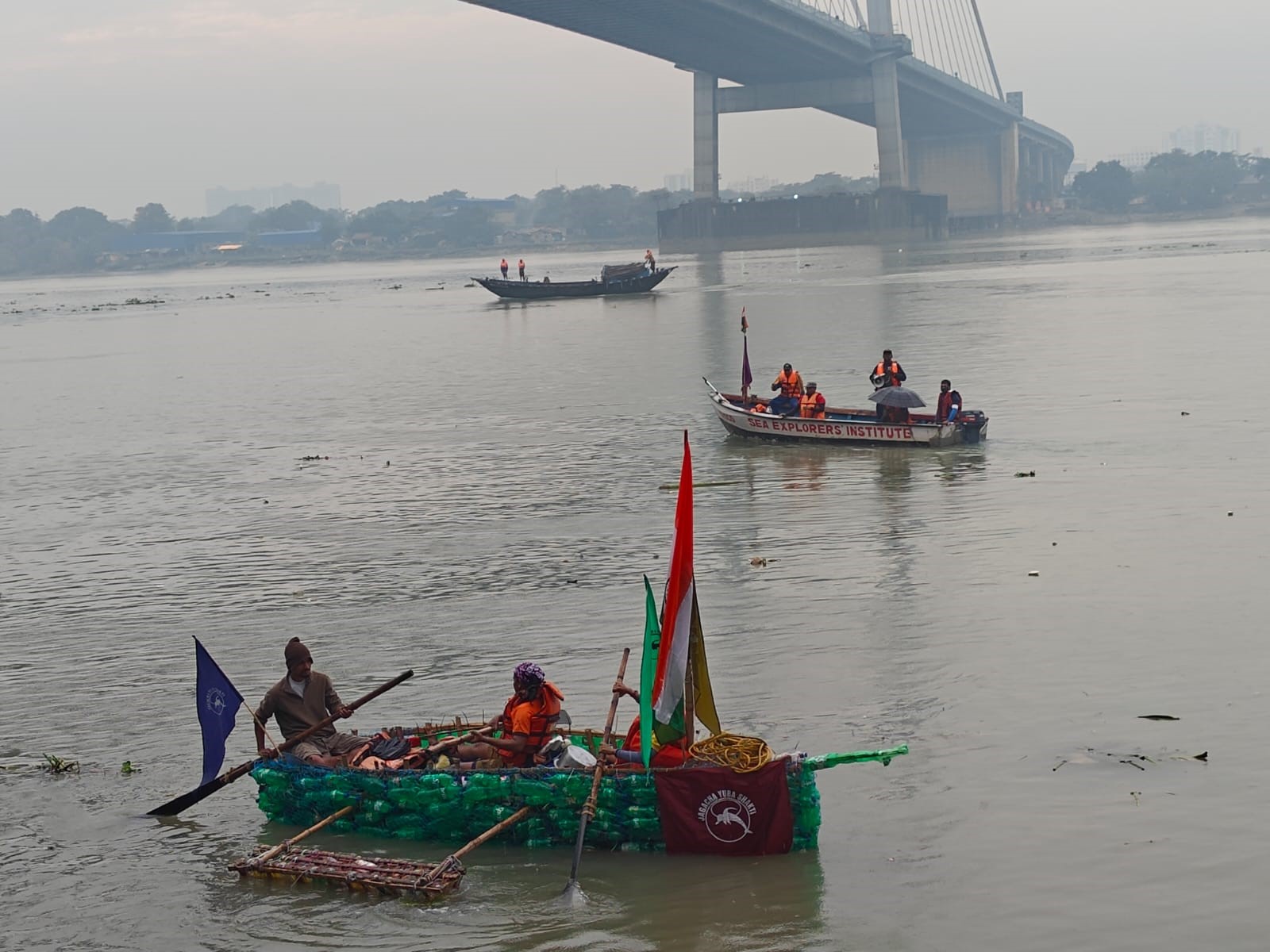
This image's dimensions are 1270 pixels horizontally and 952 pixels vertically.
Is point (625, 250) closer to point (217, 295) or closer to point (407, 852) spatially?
point (217, 295)

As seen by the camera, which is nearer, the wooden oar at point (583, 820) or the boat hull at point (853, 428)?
the wooden oar at point (583, 820)

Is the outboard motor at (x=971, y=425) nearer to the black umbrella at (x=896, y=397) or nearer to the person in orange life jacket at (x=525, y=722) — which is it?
the black umbrella at (x=896, y=397)

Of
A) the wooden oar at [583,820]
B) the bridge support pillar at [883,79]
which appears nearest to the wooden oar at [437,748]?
the wooden oar at [583,820]

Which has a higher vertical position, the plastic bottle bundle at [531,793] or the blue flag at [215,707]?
the blue flag at [215,707]

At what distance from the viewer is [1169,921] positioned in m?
8.30

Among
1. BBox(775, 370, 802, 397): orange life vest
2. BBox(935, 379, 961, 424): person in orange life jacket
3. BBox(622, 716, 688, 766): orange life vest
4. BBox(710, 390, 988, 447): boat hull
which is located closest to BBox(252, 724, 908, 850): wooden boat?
BBox(622, 716, 688, 766): orange life vest

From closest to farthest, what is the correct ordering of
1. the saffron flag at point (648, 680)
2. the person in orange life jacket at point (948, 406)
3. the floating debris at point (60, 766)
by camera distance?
the saffron flag at point (648, 680), the floating debris at point (60, 766), the person in orange life jacket at point (948, 406)

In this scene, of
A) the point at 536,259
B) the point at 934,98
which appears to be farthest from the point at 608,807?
the point at 536,259

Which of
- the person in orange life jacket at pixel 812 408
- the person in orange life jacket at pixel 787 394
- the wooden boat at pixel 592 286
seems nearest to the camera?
the person in orange life jacket at pixel 812 408

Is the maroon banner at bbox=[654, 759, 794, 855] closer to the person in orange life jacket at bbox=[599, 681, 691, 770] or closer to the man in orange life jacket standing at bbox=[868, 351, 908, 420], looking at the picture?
the person in orange life jacket at bbox=[599, 681, 691, 770]

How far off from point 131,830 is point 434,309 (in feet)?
208

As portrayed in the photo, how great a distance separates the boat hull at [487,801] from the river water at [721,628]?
166 mm

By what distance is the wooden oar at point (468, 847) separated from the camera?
9055 mm

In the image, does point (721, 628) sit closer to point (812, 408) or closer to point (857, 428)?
point (857, 428)
